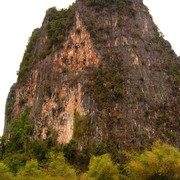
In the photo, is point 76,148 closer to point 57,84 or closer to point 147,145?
point 147,145

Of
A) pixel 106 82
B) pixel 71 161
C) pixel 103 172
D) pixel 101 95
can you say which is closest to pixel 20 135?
pixel 71 161

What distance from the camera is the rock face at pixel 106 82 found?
27.8m

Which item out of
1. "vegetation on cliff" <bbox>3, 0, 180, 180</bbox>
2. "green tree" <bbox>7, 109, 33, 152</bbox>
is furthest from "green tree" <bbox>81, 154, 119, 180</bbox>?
"green tree" <bbox>7, 109, 33, 152</bbox>

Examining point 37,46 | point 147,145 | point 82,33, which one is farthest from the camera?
point 37,46

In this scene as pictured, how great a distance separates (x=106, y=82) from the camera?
3020 cm

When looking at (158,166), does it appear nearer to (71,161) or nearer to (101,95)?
(71,161)

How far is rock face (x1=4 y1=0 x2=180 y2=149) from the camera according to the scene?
A: 27.8 metres

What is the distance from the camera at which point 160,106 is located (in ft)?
96.1

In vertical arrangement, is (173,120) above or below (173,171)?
above

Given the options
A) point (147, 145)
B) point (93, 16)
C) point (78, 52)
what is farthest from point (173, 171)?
point (93, 16)

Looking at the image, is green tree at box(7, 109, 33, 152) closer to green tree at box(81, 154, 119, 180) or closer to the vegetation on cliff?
the vegetation on cliff

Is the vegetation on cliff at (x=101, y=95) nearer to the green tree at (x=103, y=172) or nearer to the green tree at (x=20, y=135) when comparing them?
the green tree at (x=20, y=135)

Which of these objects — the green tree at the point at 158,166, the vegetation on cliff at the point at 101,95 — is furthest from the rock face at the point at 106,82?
the green tree at the point at 158,166

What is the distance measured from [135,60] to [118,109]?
537cm
